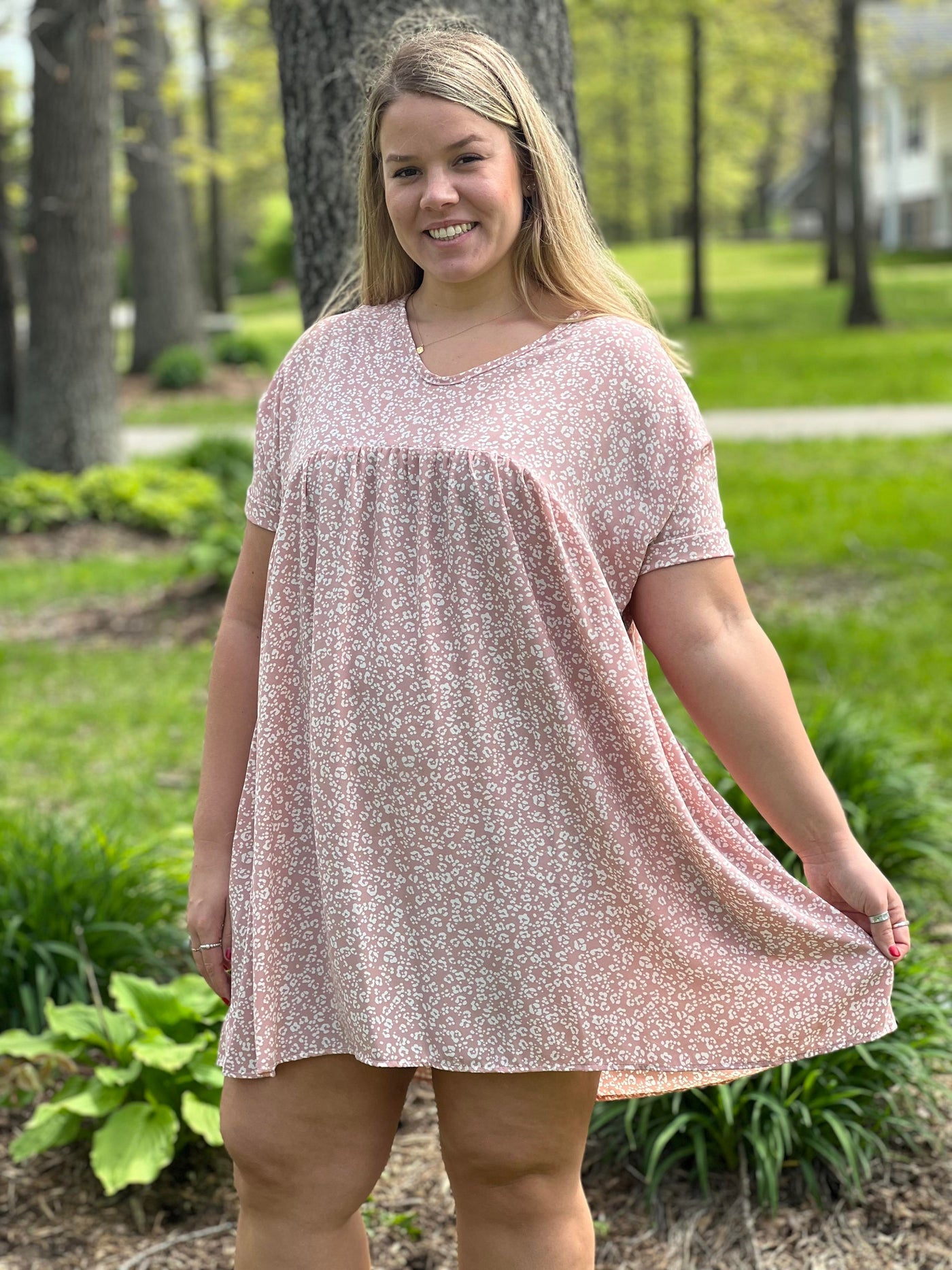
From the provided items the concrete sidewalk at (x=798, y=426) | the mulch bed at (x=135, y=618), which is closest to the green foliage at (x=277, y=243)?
the concrete sidewalk at (x=798, y=426)

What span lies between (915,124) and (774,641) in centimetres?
3859

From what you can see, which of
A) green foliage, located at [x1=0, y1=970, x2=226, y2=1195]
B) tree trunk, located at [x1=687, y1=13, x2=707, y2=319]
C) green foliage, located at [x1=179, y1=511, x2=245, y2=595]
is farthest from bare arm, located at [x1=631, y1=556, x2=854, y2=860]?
tree trunk, located at [x1=687, y1=13, x2=707, y2=319]

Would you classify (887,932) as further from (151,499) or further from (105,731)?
(151,499)

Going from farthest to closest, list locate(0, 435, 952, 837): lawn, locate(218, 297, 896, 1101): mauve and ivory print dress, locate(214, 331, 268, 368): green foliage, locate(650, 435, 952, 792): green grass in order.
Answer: locate(214, 331, 268, 368): green foliage, locate(650, 435, 952, 792): green grass, locate(0, 435, 952, 837): lawn, locate(218, 297, 896, 1101): mauve and ivory print dress

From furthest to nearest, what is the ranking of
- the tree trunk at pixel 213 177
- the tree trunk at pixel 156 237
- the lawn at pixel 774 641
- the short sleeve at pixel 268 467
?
the tree trunk at pixel 213 177 → the tree trunk at pixel 156 237 → the lawn at pixel 774 641 → the short sleeve at pixel 268 467

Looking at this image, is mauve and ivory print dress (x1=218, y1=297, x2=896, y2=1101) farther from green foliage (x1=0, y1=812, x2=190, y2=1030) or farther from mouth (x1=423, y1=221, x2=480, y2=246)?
green foliage (x1=0, y1=812, x2=190, y2=1030)

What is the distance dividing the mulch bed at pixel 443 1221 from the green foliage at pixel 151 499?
701cm

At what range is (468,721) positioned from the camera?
169 centimetres

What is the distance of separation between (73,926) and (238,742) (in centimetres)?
143

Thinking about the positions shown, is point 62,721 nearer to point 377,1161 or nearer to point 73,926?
point 73,926

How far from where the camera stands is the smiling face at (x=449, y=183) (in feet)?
5.89

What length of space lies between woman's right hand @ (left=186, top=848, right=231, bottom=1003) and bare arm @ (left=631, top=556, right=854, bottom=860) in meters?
0.68

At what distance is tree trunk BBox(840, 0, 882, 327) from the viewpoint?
18.7 metres

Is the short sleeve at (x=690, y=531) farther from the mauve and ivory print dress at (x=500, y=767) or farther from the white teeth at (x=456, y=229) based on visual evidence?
the white teeth at (x=456, y=229)
